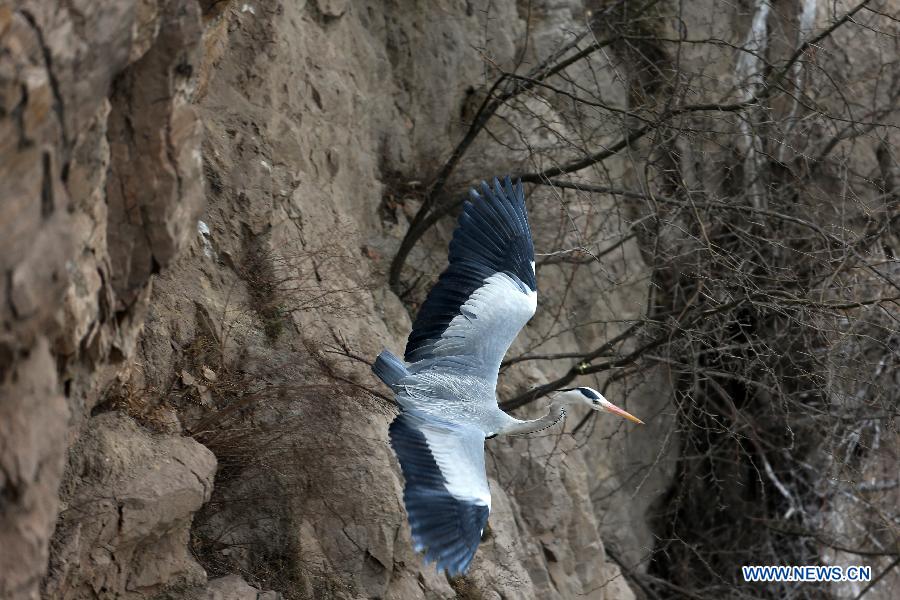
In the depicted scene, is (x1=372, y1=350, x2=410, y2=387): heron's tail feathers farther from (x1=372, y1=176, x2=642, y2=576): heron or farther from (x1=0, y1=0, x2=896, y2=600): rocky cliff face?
(x1=0, y1=0, x2=896, y2=600): rocky cliff face

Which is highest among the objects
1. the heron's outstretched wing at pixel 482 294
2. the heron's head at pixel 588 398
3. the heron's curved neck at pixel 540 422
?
the heron's outstretched wing at pixel 482 294

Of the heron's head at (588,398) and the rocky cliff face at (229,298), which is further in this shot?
the heron's head at (588,398)

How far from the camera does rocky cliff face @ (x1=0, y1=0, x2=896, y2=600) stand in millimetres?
2967

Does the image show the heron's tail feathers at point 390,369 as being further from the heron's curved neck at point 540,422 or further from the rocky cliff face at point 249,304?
the heron's curved neck at point 540,422

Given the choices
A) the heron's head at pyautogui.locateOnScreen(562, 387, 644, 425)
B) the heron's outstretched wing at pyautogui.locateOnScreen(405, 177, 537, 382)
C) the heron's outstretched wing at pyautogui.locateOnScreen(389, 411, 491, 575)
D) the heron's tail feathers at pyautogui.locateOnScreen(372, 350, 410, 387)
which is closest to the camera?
the heron's outstretched wing at pyautogui.locateOnScreen(389, 411, 491, 575)

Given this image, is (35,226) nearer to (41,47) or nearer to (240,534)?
(41,47)

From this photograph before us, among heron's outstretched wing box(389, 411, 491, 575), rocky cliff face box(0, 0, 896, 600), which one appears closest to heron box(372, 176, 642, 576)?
heron's outstretched wing box(389, 411, 491, 575)

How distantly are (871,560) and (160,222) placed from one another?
20.6 feet

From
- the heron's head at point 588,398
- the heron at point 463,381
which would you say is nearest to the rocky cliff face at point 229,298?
the heron at point 463,381

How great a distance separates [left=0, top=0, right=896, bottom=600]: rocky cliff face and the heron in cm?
48

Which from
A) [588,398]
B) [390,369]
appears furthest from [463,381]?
[588,398]

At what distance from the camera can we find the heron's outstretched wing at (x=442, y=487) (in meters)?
4.46

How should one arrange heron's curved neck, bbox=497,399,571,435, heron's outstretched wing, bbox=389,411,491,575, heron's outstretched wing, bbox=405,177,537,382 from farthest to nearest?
heron's outstretched wing, bbox=405,177,537,382 → heron's curved neck, bbox=497,399,571,435 → heron's outstretched wing, bbox=389,411,491,575

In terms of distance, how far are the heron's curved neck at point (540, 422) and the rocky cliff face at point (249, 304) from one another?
25.6 inches
